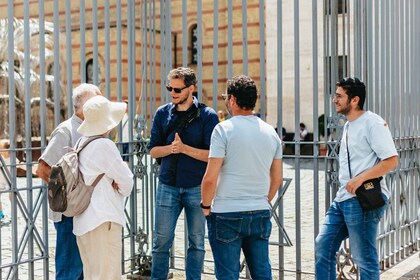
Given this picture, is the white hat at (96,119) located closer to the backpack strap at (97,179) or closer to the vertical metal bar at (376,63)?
the backpack strap at (97,179)

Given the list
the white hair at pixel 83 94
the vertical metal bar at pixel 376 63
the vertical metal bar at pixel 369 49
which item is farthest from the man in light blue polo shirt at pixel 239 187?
the vertical metal bar at pixel 376 63

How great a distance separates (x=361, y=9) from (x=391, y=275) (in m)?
2.87

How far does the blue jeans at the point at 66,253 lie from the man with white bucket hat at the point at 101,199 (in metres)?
0.51

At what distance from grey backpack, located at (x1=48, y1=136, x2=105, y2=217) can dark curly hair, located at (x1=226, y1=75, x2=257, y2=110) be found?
1.09m

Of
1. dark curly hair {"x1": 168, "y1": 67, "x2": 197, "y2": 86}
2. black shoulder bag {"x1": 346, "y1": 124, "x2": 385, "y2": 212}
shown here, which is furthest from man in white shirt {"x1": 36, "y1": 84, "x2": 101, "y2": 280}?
black shoulder bag {"x1": 346, "y1": 124, "x2": 385, "y2": 212}

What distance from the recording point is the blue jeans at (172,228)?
5.79 meters

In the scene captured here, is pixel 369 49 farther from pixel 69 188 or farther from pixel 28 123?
pixel 69 188

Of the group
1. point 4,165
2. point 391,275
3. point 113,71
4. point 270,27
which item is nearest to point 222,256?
point 4,165

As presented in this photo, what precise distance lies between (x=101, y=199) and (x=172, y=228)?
4.35 ft

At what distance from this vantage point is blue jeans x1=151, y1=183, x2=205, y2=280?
5789 mm

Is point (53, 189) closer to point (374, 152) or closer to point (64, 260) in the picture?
point (64, 260)

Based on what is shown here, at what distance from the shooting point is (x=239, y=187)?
15.0 ft

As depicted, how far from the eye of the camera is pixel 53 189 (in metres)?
4.56

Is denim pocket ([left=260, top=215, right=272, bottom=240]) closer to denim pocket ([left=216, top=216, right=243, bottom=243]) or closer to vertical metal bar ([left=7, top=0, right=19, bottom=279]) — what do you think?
denim pocket ([left=216, top=216, right=243, bottom=243])
